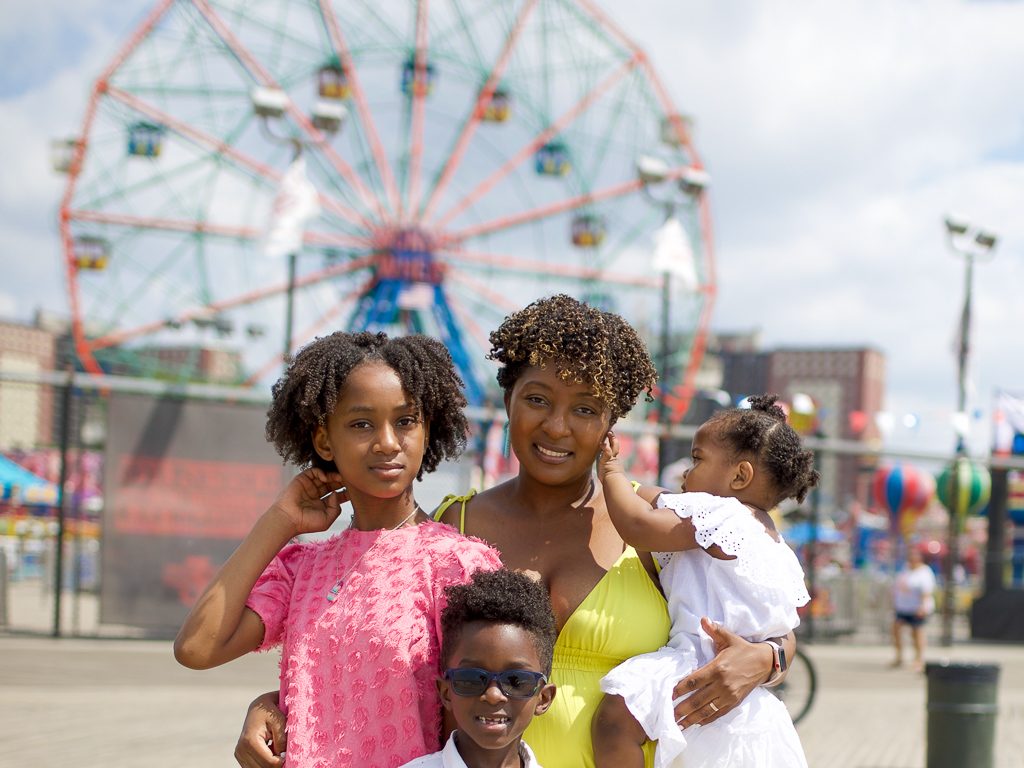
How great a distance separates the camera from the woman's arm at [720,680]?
2.25m

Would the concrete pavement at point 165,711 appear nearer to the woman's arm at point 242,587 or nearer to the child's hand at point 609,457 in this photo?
the woman's arm at point 242,587

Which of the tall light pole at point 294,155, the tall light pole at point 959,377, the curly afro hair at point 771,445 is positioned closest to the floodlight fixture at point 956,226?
the tall light pole at point 959,377

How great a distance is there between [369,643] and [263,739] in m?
0.27

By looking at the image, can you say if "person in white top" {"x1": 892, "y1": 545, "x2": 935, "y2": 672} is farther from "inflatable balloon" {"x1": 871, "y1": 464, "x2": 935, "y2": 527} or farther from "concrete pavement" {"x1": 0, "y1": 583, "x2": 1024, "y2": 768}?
"inflatable balloon" {"x1": 871, "y1": 464, "x2": 935, "y2": 527}

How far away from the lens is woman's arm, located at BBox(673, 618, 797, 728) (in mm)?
2250

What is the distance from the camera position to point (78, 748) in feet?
20.5

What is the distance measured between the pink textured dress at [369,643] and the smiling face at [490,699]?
73mm

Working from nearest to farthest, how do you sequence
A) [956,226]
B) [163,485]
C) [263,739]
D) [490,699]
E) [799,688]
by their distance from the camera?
[490,699] < [263,739] < [799,688] < [163,485] < [956,226]

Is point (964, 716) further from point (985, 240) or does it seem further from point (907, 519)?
point (907, 519)

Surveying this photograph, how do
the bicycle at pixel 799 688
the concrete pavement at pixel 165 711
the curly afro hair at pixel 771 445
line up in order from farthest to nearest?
the bicycle at pixel 799 688 < the concrete pavement at pixel 165 711 < the curly afro hair at pixel 771 445

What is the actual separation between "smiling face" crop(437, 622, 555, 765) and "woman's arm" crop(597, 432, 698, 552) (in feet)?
1.16

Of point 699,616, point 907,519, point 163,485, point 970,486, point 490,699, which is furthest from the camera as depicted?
point 907,519

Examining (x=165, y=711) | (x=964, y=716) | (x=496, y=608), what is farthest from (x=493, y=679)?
(x=165, y=711)

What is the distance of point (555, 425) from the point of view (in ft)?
7.50
